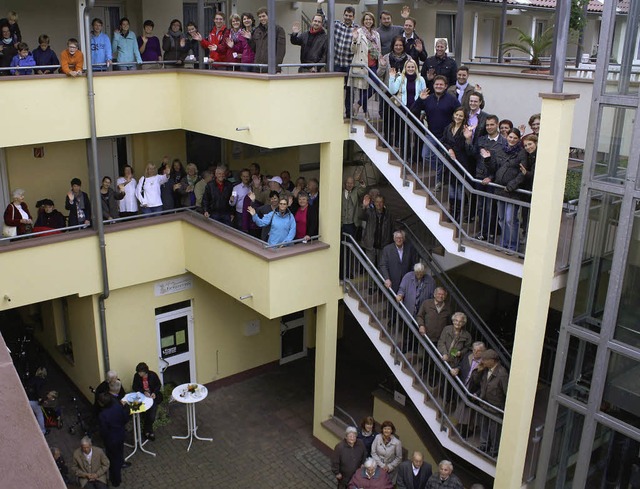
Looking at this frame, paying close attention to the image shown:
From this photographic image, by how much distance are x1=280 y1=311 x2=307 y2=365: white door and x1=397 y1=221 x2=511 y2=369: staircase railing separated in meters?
5.17

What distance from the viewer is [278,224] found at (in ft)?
37.7

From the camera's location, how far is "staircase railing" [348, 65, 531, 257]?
9.34m

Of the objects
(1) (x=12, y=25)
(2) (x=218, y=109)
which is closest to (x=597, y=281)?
(2) (x=218, y=109)

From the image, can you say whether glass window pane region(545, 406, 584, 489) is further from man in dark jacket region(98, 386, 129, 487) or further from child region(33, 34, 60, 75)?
child region(33, 34, 60, 75)

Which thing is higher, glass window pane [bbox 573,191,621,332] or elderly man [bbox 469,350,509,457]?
glass window pane [bbox 573,191,621,332]

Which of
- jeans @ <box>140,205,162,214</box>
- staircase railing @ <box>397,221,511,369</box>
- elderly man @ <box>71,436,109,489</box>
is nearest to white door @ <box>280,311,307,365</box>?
jeans @ <box>140,205,162,214</box>

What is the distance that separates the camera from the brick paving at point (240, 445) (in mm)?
12336

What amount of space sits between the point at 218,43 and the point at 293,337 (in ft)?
24.3

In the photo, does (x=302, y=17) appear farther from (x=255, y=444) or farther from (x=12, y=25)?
(x=255, y=444)

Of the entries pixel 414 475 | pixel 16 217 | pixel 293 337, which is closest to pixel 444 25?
pixel 293 337

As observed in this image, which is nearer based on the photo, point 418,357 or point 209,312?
point 418,357

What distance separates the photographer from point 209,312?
14859mm

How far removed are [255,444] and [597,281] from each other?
727cm

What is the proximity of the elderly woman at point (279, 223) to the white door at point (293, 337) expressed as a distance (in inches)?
197
